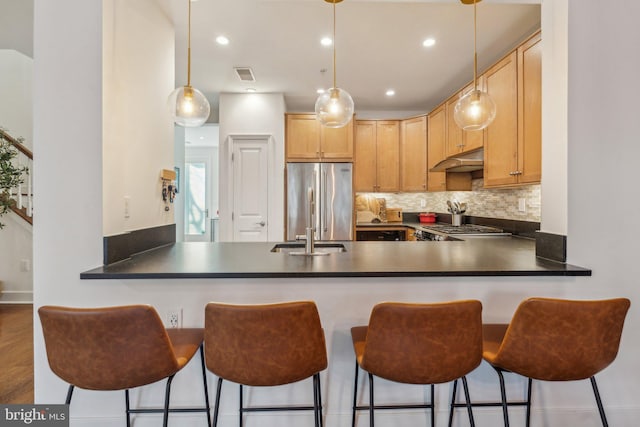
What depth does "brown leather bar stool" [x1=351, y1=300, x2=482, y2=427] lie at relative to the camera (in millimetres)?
1162

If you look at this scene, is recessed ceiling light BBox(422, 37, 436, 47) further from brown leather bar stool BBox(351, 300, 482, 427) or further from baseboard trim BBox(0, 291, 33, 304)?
baseboard trim BBox(0, 291, 33, 304)

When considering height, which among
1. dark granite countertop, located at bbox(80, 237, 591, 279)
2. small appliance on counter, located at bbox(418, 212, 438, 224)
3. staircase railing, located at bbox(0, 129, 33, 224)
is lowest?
dark granite countertop, located at bbox(80, 237, 591, 279)

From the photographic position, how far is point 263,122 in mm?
4246

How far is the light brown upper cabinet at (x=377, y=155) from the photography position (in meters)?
4.68

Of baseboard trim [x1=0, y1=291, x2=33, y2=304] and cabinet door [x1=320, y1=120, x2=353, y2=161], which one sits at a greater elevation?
cabinet door [x1=320, y1=120, x2=353, y2=161]

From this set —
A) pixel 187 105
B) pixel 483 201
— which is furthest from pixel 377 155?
pixel 187 105

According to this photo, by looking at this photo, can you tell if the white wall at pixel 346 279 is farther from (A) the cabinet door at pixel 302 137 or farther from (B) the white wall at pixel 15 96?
(B) the white wall at pixel 15 96

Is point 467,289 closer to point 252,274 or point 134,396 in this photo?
point 252,274

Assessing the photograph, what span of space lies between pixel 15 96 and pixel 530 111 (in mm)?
5564

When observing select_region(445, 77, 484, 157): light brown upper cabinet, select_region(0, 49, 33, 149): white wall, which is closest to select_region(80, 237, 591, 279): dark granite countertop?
select_region(445, 77, 484, 157): light brown upper cabinet

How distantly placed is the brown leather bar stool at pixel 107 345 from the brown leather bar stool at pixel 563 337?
1341 mm

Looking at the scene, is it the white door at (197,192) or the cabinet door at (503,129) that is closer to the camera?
the cabinet door at (503,129)

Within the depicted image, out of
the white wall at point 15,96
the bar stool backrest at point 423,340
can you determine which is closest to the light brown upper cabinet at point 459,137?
the bar stool backrest at point 423,340

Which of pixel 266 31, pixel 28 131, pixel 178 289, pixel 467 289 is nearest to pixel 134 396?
pixel 178 289
